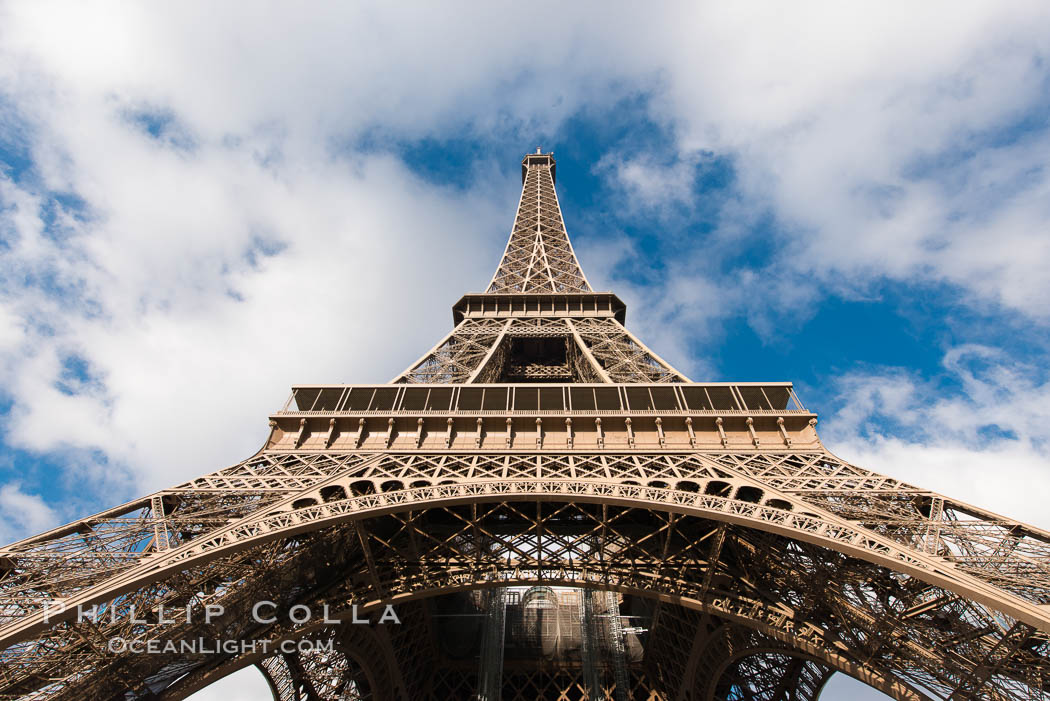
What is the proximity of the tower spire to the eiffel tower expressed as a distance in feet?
32.2

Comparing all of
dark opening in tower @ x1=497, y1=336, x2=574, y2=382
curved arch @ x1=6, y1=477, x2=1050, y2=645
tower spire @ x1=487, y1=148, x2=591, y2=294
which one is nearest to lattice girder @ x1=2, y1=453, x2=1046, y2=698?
curved arch @ x1=6, y1=477, x2=1050, y2=645

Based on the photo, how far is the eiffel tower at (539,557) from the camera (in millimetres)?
10336

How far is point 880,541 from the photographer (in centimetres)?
1016

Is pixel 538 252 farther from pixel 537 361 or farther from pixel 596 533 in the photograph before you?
pixel 596 533

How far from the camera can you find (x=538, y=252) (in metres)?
35.8

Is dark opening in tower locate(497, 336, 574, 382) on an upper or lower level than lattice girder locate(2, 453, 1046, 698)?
upper

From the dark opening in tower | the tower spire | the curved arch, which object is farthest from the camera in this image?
the tower spire

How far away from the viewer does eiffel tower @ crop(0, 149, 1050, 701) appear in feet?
33.9

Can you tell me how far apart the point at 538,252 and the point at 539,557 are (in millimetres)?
24088

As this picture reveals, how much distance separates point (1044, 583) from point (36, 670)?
16.7 meters

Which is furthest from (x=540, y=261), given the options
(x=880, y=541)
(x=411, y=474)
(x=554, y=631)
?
(x=880, y=541)

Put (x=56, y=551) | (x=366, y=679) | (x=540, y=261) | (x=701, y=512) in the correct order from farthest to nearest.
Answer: (x=540, y=261) < (x=366, y=679) < (x=701, y=512) < (x=56, y=551)

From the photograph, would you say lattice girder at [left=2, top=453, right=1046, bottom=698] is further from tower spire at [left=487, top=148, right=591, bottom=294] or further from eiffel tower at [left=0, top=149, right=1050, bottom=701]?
tower spire at [left=487, top=148, right=591, bottom=294]

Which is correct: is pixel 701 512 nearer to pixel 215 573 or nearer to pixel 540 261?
pixel 215 573
